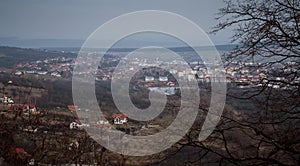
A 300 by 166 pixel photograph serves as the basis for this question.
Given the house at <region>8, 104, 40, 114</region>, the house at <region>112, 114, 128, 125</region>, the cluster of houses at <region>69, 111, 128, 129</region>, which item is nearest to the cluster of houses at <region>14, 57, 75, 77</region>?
the house at <region>112, 114, 128, 125</region>

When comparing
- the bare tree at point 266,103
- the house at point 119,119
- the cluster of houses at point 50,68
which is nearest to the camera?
the bare tree at point 266,103

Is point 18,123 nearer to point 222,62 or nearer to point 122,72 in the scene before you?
point 222,62

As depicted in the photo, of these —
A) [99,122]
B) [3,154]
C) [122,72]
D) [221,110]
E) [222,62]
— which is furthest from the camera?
[122,72]

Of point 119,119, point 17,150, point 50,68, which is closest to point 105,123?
point 119,119

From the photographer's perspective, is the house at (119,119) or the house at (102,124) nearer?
the house at (102,124)

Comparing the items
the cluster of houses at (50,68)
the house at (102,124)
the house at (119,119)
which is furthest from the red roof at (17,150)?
the cluster of houses at (50,68)

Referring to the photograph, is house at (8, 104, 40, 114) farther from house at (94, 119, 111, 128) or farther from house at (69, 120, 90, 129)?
house at (94, 119, 111, 128)

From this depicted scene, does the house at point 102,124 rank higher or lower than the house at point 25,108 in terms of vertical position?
lower

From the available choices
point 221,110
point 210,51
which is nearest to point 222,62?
point 210,51

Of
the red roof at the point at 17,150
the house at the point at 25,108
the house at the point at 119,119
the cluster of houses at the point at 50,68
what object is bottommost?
the red roof at the point at 17,150

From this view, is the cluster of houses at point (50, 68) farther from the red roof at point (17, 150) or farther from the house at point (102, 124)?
the red roof at point (17, 150)

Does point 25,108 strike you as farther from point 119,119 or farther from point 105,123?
point 119,119
